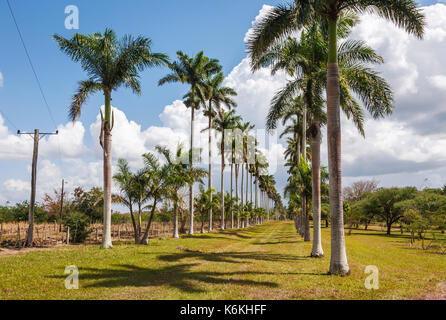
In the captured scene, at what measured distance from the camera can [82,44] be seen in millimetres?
18531

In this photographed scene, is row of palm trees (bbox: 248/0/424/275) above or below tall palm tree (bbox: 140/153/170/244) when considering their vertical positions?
above

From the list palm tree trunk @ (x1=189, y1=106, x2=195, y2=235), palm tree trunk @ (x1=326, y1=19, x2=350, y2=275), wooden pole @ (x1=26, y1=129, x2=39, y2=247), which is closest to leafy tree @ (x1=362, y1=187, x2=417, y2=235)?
palm tree trunk @ (x1=189, y1=106, x2=195, y2=235)

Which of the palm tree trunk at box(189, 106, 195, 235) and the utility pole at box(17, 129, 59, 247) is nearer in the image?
the utility pole at box(17, 129, 59, 247)

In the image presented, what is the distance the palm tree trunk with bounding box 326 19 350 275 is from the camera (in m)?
11.0

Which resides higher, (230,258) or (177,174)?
(177,174)

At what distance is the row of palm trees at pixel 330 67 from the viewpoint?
11.4 meters

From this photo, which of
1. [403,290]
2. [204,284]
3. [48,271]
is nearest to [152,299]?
[204,284]

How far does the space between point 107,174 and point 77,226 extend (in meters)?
8.71

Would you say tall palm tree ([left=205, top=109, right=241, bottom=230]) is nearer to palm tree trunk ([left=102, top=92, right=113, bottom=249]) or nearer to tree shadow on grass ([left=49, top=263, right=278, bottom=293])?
palm tree trunk ([left=102, top=92, right=113, bottom=249])

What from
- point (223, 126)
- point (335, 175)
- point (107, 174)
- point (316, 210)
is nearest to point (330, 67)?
point (335, 175)

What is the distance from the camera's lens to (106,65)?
19.2 meters

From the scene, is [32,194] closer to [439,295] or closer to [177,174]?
[177,174]

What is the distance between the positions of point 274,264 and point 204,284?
520 cm

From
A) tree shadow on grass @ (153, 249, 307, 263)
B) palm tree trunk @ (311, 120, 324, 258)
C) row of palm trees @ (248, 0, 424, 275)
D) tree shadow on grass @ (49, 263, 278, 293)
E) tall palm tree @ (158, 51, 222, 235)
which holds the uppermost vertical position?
tall palm tree @ (158, 51, 222, 235)
